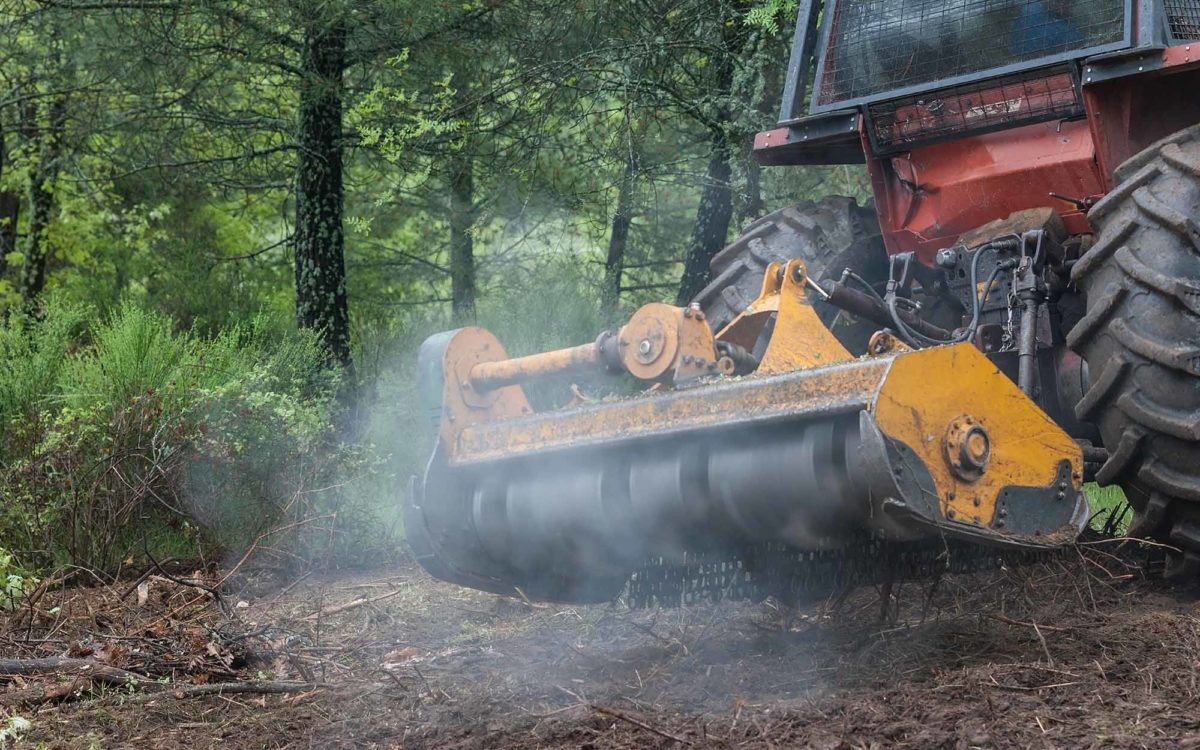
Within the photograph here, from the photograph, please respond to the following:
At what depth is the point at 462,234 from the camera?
1054 centimetres

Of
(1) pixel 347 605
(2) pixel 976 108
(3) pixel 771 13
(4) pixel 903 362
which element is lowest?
(1) pixel 347 605

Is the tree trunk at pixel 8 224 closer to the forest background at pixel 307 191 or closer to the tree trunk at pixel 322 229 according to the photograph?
the forest background at pixel 307 191

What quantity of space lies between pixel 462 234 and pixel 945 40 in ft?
19.4

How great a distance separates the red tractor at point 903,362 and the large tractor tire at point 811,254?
0.04 feet

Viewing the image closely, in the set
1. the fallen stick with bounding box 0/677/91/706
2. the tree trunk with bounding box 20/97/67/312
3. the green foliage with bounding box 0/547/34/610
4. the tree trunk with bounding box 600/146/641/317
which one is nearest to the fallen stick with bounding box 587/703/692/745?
the fallen stick with bounding box 0/677/91/706

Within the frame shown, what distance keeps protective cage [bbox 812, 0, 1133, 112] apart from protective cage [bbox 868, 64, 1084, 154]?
0.05 m

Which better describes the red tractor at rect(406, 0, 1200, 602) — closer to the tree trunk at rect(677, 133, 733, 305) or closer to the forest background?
the forest background

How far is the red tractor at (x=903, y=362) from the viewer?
12.5ft

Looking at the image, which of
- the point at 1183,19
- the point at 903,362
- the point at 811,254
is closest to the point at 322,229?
the point at 811,254

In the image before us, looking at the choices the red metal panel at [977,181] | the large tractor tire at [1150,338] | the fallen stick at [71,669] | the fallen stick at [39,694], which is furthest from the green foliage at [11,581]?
the large tractor tire at [1150,338]

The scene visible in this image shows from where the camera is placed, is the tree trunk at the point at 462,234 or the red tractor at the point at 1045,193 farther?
the tree trunk at the point at 462,234

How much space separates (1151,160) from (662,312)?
1.67m

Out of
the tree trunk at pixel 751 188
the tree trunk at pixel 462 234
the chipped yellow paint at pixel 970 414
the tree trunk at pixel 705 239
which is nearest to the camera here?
the chipped yellow paint at pixel 970 414

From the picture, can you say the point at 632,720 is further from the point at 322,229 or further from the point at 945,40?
the point at 322,229
